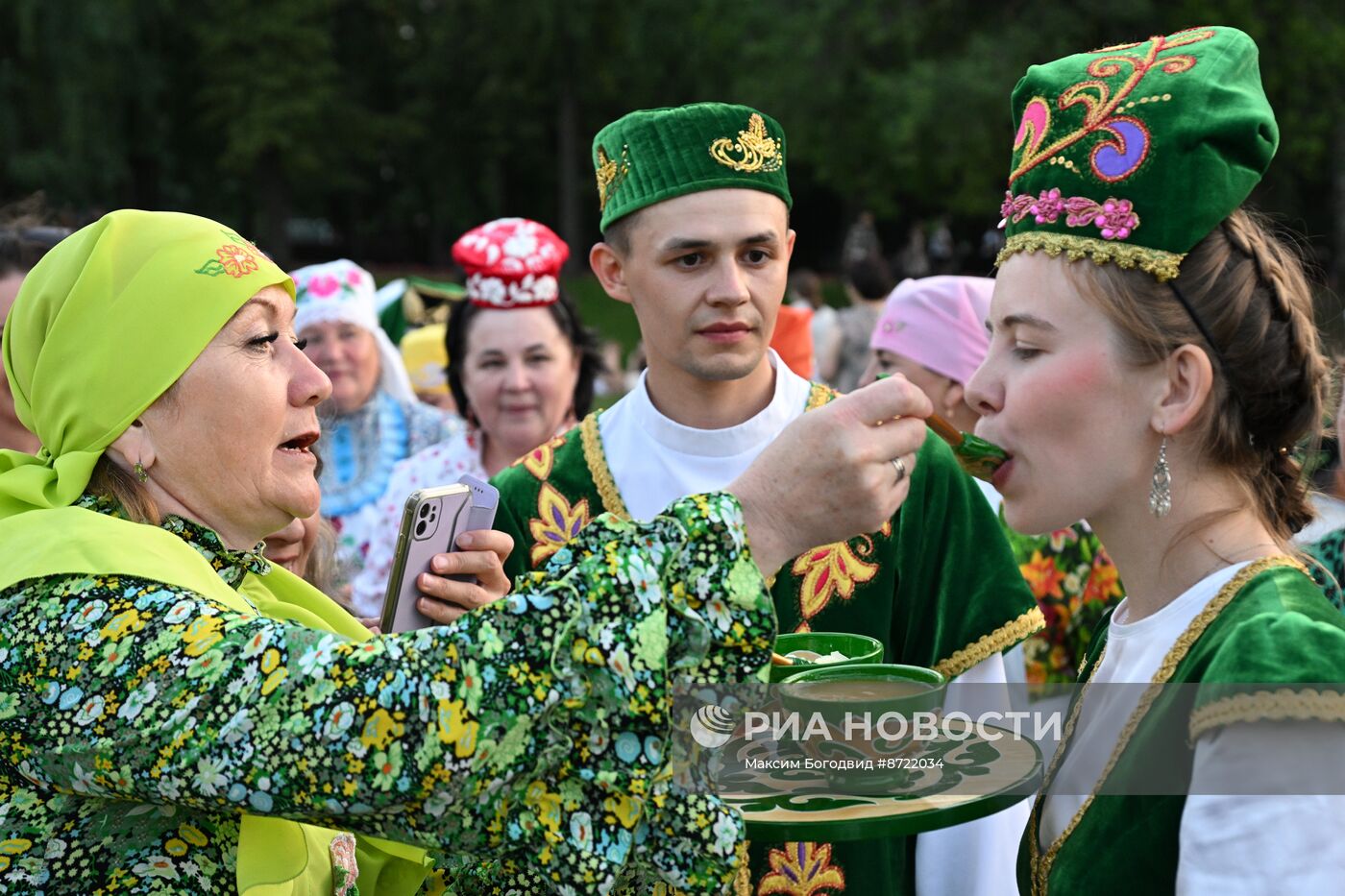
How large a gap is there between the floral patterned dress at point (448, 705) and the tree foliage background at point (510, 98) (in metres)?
21.0

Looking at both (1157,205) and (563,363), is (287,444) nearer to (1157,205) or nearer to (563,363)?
(1157,205)

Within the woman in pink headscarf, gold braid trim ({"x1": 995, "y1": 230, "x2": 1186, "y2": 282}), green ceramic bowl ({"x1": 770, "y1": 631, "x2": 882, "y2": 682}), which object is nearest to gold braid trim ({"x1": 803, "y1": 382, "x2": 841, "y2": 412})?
green ceramic bowl ({"x1": 770, "y1": 631, "x2": 882, "y2": 682})

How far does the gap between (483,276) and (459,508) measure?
3.05 m

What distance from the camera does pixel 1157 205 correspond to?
2.10m

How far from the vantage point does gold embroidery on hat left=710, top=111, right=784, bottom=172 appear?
129 inches

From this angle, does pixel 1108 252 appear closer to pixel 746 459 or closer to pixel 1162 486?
pixel 1162 486

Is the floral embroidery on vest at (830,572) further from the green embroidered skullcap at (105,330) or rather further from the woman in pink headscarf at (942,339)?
the woman in pink headscarf at (942,339)

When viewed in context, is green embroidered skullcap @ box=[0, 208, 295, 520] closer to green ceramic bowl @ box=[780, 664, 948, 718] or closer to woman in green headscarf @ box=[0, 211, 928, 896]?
woman in green headscarf @ box=[0, 211, 928, 896]

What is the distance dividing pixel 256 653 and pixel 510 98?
1468 inches

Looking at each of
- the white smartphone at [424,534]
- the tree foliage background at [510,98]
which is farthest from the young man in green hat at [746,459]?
the tree foliage background at [510,98]

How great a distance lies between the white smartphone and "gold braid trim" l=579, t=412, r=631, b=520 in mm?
629

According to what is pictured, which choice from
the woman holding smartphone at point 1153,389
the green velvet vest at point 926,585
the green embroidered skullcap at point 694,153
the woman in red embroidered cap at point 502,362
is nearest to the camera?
the woman holding smartphone at point 1153,389

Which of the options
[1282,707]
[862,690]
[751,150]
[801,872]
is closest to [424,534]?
[862,690]

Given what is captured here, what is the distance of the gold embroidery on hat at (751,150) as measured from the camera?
3.28 m
